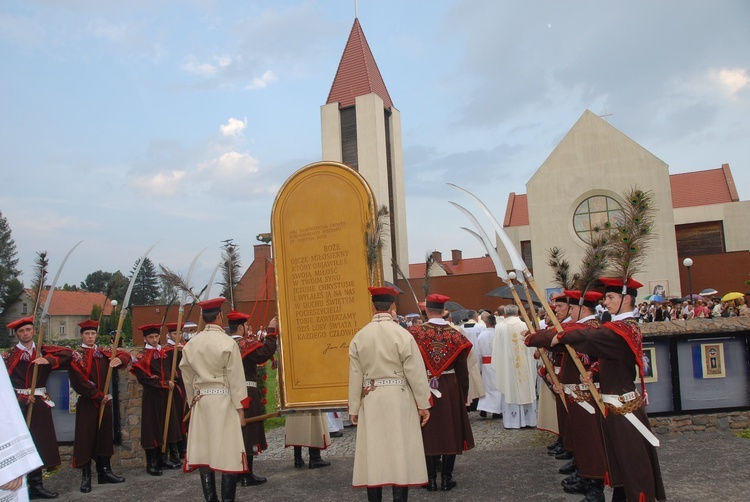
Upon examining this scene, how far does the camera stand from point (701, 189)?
1427 inches

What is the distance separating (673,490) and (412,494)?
101 inches

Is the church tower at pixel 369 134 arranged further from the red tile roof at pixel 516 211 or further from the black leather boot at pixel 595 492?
the black leather boot at pixel 595 492

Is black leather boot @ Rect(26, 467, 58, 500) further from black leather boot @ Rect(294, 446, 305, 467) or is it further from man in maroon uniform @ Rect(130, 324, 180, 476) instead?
black leather boot @ Rect(294, 446, 305, 467)

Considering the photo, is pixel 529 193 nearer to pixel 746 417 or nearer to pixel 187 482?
pixel 746 417

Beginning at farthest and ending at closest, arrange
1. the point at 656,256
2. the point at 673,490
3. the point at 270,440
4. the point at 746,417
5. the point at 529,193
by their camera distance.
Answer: the point at 529,193
the point at 656,256
the point at 270,440
the point at 746,417
the point at 673,490

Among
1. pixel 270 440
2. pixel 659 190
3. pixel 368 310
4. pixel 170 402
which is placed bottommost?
pixel 270 440

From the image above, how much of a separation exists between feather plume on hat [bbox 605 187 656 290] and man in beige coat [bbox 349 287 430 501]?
6.80ft

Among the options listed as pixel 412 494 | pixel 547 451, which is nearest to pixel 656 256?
pixel 547 451

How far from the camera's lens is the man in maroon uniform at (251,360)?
713 cm

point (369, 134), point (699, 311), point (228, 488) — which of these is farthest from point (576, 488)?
point (369, 134)

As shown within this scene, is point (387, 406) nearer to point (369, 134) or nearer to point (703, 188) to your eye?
point (369, 134)

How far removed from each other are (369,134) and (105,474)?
3124 centimetres

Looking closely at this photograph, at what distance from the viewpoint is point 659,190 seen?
30.2 metres

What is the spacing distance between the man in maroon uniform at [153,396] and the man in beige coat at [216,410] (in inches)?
85.2
